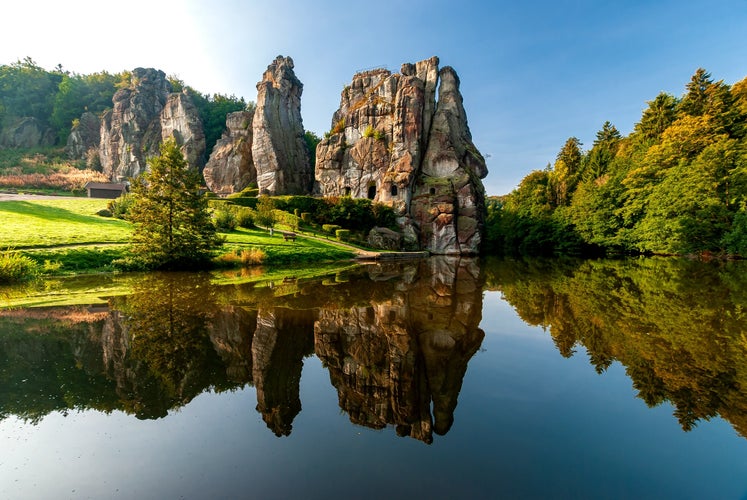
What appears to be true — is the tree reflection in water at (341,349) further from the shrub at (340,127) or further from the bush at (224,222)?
the shrub at (340,127)

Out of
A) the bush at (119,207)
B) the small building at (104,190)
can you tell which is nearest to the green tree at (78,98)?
the small building at (104,190)

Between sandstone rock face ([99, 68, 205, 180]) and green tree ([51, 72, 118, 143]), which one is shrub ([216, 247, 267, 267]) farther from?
green tree ([51, 72, 118, 143])

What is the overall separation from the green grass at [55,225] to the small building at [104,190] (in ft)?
55.8

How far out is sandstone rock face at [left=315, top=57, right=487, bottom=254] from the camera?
42.1m

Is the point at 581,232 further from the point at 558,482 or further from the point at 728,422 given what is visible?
the point at 558,482

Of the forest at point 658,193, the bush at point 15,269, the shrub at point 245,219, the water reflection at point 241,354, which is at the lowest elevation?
the bush at point 15,269

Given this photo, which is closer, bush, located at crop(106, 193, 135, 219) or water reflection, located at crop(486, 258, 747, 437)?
water reflection, located at crop(486, 258, 747, 437)

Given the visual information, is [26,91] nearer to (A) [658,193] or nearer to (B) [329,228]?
(B) [329,228]

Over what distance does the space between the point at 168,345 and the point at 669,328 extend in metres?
12.0

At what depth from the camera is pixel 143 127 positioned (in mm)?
61844

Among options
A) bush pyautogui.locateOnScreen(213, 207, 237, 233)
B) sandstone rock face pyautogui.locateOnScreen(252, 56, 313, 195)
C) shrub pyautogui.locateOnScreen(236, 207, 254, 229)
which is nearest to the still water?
bush pyautogui.locateOnScreen(213, 207, 237, 233)

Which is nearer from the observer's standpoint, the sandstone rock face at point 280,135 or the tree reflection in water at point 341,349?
the tree reflection in water at point 341,349

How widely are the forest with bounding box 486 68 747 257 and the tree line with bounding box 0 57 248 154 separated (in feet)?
214

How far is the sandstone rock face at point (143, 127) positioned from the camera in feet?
193
